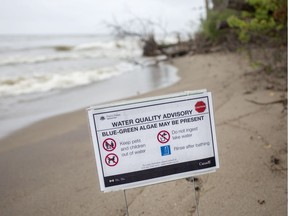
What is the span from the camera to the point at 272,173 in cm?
309

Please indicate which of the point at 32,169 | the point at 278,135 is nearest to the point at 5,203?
the point at 32,169

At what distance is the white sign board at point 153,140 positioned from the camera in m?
2.02

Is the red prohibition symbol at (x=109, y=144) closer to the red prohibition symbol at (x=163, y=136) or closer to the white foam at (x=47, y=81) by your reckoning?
the red prohibition symbol at (x=163, y=136)

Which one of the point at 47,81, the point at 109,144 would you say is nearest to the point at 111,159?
the point at 109,144

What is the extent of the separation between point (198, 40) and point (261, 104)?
12596mm

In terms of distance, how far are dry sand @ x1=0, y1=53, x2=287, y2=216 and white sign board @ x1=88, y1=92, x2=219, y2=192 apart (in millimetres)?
777

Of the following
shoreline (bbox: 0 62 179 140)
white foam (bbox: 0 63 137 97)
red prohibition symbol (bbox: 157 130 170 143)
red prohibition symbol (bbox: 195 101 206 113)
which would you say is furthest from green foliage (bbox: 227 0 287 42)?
white foam (bbox: 0 63 137 97)

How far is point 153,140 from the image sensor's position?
2086 millimetres

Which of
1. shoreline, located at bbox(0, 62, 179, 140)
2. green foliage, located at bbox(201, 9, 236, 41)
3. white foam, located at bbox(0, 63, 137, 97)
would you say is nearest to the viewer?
shoreline, located at bbox(0, 62, 179, 140)

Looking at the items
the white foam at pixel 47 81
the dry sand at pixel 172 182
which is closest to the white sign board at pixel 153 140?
the dry sand at pixel 172 182

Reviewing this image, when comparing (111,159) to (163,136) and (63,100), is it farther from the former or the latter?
(63,100)

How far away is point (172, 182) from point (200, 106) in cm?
133

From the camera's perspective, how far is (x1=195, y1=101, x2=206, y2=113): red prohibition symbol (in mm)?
2080

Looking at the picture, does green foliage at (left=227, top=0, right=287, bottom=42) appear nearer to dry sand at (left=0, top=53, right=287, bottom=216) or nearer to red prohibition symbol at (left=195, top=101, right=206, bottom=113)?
dry sand at (left=0, top=53, right=287, bottom=216)
